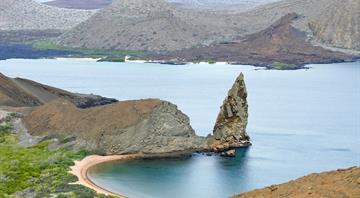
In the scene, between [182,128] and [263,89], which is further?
[263,89]

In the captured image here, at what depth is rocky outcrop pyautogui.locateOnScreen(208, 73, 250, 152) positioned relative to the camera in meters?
83.4

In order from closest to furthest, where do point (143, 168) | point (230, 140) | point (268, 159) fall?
point (143, 168), point (268, 159), point (230, 140)

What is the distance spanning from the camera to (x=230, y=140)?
275ft

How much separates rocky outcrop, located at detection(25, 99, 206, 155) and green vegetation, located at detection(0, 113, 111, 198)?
106 inches

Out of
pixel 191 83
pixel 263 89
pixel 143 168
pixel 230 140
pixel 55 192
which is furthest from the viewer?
pixel 191 83

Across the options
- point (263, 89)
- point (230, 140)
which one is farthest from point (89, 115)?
point (263, 89)

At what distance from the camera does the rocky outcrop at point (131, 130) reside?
7950 centimetres

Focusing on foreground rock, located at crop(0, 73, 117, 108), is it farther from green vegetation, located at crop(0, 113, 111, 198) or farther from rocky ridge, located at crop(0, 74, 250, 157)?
green vegetation, located at crop(0, 113, 111, 198)

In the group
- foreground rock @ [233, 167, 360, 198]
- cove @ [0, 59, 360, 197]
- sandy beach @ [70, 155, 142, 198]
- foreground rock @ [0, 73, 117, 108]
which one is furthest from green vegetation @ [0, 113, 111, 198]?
foreground rock @ [0, 73, 117, 108]

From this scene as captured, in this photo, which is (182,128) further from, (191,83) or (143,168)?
(191,83)

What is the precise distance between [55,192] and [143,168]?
16.6 meters

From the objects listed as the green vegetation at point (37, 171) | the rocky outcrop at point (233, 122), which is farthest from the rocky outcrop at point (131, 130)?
the green vegetation at point (37, 171)

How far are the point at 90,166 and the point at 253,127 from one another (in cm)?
3321

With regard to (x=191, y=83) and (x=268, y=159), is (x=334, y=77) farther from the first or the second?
(x=268, y=159)
